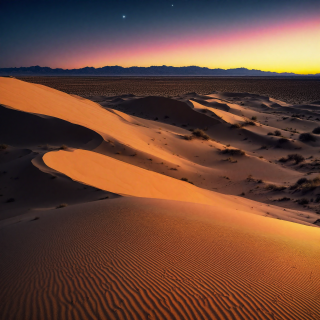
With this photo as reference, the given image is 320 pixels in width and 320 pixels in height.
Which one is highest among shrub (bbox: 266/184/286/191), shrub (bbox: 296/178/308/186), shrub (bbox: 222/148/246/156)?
shrub (bbox: 222/148/246/156)

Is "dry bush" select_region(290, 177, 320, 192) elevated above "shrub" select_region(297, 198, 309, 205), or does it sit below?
above

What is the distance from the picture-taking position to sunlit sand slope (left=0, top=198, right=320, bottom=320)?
2742 millimetres

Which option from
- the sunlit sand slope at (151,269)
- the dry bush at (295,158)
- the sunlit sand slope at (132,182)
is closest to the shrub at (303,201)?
the sunlit sand slope at (132,182)

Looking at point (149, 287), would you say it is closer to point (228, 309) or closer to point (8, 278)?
point (228, 309)

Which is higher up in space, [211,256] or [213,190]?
[211,256]

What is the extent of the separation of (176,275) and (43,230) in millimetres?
3093

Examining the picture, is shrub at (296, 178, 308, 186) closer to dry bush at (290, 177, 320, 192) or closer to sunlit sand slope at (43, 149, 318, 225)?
dry bush at (290, 177, 320, 192)

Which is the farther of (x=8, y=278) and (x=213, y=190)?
(x=213, y=190)

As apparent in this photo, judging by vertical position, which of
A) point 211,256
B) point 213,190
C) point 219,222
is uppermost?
point 211,256

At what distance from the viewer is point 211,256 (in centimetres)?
393

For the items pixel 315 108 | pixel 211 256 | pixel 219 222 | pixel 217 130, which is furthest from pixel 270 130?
pixel 211 256

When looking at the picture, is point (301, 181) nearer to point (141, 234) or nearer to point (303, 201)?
point (303, 201)

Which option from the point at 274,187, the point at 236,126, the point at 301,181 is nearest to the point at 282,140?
the point at 236,126

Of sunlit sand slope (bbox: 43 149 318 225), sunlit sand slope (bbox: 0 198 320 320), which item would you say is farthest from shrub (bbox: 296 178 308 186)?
sunlit sand slope (bbox: 0 198 320 320)
